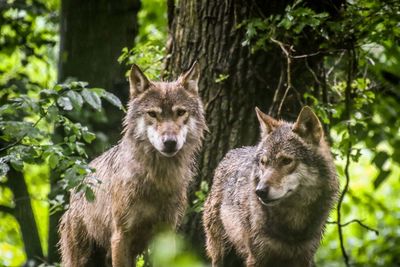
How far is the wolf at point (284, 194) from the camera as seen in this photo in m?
5.51

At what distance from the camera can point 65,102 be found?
18.2 feet

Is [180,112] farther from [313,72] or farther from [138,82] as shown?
[313,72]

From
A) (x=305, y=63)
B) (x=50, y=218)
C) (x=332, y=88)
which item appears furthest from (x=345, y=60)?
(x=50, y=218)

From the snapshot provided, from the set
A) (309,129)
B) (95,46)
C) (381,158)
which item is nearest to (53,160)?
(309,129)

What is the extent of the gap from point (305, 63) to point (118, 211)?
271cm

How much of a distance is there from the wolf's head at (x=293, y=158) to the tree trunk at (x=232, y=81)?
1.48 metres

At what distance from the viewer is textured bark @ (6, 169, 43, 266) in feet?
29.4

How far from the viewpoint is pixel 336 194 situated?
5.84 m

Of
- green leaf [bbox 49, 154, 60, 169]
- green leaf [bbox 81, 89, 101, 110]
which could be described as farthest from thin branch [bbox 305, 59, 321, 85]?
green leaf [bbox 49, 154, 60, 169]

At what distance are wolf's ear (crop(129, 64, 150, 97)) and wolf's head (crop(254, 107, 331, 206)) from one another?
4.23ft

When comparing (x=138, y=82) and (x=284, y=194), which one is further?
(x=138, y=82)

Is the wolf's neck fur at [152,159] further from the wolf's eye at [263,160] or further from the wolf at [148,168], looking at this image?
the wolf's eye at [263,160]

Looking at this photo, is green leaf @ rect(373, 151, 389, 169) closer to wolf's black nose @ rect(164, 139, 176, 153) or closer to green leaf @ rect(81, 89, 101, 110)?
wolf's black nose @ rect(164, 139, 176, 153)

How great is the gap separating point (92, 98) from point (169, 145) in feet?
2.60
